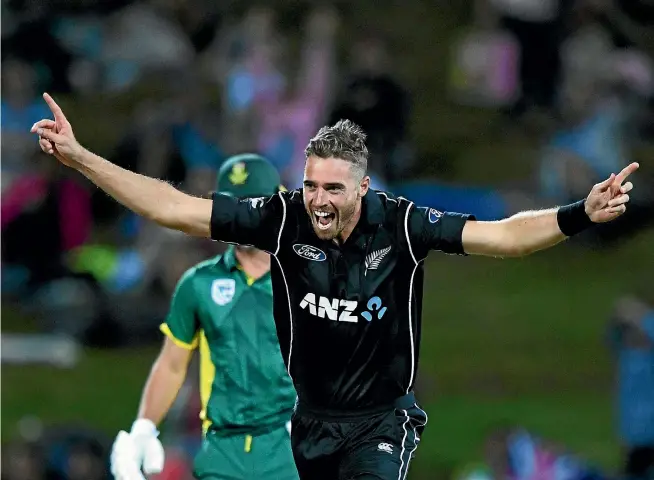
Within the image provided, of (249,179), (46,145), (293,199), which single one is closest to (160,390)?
(249,179)

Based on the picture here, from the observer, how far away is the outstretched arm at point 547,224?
19.7ft

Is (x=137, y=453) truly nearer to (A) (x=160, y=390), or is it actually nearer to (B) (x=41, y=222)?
(A) (x=160, y=390)

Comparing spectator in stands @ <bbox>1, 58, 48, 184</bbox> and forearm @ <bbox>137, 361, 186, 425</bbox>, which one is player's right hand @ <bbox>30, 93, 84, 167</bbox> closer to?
forearm @ <bbox>137, 361, 186, 425</bbox>

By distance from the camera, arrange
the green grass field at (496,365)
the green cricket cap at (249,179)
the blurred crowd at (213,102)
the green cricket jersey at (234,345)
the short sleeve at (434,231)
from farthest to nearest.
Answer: the blurred crowd at (213,102) < the green grass field at (496,365) < the green cricket cap at (249,179) < the green cricket jersey at (234,345) < the short sleeve at (434,231)

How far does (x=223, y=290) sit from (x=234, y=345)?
26cm

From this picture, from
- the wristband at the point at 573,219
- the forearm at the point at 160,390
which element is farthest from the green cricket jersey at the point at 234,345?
the wristband at the point at 573,219

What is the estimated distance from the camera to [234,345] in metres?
7.14

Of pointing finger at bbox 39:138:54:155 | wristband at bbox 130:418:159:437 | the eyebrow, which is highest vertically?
pointing finger at bbox 39:138:54:155

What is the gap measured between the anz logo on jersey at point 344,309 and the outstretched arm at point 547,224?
431 mm

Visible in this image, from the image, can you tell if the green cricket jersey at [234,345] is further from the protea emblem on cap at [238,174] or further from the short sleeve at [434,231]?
the short sleeve at [434,231]

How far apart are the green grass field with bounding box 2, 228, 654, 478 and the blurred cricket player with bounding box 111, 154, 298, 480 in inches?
189

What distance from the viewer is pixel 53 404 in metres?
12.7

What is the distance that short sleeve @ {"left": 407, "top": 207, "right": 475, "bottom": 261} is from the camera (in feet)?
20.5

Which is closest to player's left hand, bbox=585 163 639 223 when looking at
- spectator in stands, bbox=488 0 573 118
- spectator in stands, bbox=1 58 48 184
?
spectator in stands, bbox=1 58 48 184
